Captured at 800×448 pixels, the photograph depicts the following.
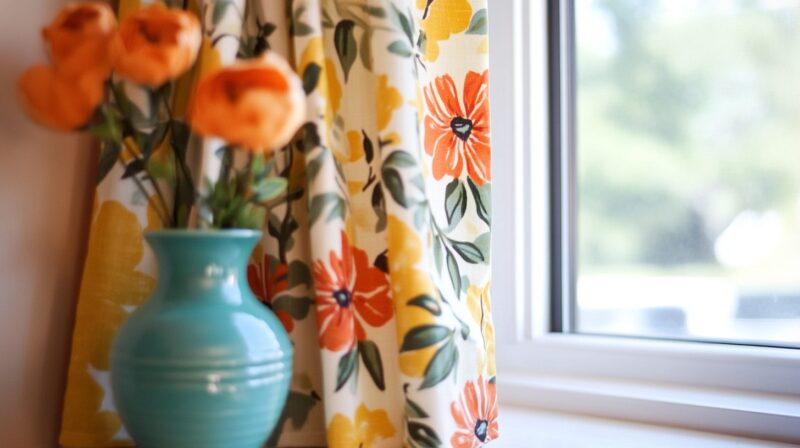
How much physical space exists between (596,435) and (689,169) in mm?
510

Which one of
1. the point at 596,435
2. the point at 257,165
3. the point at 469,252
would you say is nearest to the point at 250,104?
the point at 257,165

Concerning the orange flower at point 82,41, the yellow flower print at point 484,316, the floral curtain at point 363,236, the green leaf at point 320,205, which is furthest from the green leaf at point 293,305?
the orange flower at point 82,41

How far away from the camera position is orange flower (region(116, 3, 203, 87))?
0.65 m

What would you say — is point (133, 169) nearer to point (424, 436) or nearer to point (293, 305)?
point (293, 305)

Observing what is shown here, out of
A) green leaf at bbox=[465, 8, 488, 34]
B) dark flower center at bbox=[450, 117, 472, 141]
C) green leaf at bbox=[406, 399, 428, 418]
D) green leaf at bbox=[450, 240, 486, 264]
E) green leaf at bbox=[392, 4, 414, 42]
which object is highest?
green leaf at bbox=[465, 8, 488, 34]

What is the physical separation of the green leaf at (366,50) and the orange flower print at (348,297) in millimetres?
203

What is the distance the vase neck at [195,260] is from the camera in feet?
2.28

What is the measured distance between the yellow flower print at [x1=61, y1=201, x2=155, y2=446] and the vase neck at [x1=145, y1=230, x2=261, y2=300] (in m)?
0.12

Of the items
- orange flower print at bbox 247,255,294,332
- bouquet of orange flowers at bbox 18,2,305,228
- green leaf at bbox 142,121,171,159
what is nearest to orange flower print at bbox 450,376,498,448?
orange flower print at bbox 247,255,294,332

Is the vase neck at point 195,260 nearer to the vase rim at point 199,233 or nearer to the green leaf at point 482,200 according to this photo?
the vase rim at point 199,233

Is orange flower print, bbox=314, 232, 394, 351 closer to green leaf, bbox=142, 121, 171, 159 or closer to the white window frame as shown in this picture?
green leaf, bbox=142, 121, 171, 159

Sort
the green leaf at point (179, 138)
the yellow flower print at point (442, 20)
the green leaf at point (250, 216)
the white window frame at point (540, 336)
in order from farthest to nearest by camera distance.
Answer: the white window frame at point (540, 336)
the yellow flower print at point (442, 20)
the green leaf at point (179, 138)
the green leaf at point (250, 216)

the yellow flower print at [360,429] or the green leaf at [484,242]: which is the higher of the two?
the green leaf at [484,242]

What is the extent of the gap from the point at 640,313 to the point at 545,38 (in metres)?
0.52
